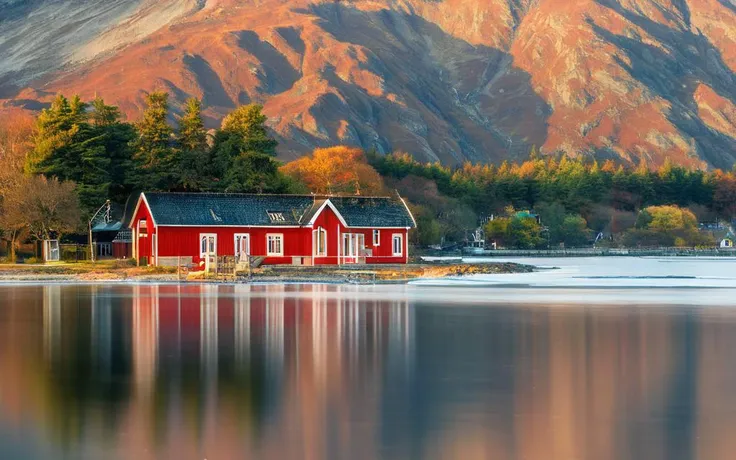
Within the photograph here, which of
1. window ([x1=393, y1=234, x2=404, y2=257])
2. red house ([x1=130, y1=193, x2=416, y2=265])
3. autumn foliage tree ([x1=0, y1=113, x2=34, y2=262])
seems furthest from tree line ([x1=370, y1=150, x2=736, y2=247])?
red house ([x1=130, y1=193, x2=416, y2=265])

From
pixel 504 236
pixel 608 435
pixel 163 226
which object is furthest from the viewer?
pixel 504 236

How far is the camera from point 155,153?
76625 mm

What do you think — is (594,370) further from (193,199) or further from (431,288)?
Result: (193,199)

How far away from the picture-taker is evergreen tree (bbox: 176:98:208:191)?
252ft

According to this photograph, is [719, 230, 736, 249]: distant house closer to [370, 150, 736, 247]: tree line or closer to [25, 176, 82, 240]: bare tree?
[370, 150, 736, 247]: tree line

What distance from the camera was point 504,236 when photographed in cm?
14312

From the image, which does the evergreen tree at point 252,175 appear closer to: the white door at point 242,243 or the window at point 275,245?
the window at point 275,245

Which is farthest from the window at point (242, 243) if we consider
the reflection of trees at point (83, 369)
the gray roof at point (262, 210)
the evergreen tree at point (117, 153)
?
the reflection of trees at point (83, 369)

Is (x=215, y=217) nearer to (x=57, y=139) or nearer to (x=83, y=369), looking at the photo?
(x=57, y=139)

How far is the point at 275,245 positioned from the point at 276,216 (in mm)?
1741

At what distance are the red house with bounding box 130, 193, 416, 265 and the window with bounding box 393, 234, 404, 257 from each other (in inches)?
2.2

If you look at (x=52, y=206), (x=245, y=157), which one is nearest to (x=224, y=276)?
(x=52, y=206)

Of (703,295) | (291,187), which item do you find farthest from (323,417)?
(291,187)

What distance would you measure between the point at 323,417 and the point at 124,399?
12.6ft
